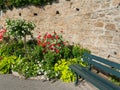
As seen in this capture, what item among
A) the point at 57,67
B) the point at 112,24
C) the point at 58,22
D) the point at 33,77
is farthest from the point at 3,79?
the point at 112,24

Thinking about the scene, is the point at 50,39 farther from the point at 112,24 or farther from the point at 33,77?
the point at 112,24

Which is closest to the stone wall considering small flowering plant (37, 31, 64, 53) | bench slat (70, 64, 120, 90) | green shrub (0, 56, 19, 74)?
small flowering plant (37, 31, 64, 53)

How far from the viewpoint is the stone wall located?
20.0 ft

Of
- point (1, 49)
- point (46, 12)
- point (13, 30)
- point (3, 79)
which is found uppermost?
point (46, 12)

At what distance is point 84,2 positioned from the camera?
22.7ft

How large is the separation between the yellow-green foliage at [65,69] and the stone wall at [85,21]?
0.75 m

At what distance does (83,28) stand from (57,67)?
150 centimetres

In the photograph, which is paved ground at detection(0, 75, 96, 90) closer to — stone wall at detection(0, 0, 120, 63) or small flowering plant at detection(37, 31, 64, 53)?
small flowering plant at detection(37, 31, 64, 53)

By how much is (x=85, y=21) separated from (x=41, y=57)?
5.57 feet

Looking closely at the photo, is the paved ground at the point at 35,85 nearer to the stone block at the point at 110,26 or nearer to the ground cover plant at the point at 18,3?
the stone block at the point at 110,26

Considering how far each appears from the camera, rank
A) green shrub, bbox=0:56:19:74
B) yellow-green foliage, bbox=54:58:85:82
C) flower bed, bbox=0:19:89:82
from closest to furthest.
→ yellow-green foliage, bbox=54:58:85:82, flower bed, bbox=0:19:89:82, green shrub, bbox=0:56:19:74

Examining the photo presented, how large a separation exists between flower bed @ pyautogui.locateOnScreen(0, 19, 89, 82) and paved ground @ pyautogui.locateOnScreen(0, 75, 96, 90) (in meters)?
0.21

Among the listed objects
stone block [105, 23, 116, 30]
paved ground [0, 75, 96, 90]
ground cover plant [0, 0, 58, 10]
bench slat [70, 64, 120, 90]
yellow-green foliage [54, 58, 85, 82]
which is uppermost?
ground cover plant [0, 0, 58, 10]

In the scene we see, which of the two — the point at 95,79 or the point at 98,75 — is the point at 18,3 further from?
the point at 95,79
